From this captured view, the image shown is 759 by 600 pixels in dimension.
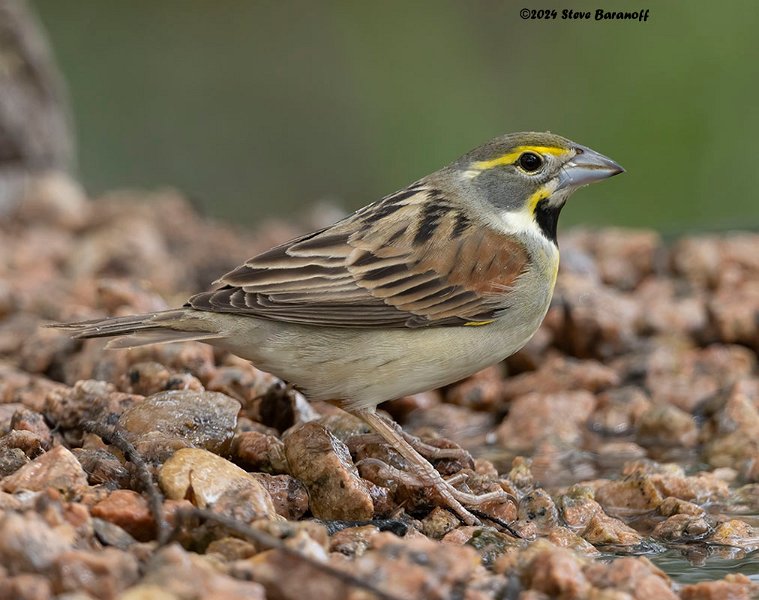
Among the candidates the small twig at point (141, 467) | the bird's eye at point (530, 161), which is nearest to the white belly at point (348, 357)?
the small twig at point (141, 467)

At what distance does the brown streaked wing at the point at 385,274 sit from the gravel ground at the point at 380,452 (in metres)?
0.47

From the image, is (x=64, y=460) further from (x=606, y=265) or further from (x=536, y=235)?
(x=606, y=265)

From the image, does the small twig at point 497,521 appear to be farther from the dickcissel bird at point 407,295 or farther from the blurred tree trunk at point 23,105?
the blurred tree trunk at point 23,105

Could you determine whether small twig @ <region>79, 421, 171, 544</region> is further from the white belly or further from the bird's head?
the bird's head

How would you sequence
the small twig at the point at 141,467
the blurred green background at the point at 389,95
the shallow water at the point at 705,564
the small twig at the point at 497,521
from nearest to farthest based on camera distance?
the small twig at the point at 141,467 < the shallow water at the point at 705,564 < the small twig at the point at 497,521 < the blurred green background at the point at 389,95

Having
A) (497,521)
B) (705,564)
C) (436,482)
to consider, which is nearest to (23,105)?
(436,482)

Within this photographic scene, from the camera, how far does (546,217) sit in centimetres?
533

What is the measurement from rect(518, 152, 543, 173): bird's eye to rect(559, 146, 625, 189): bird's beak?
0.11 m

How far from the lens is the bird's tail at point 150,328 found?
4520mm

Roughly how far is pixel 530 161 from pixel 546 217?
0.86ft

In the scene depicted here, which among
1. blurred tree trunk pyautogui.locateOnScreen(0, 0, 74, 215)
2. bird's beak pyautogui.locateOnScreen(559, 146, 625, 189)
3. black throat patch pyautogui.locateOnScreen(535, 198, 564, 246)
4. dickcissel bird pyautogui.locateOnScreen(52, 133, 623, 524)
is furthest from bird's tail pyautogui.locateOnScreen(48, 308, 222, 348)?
blurred tree trunk pyautogui.locateOnScreen(0, 0, 74, 215)

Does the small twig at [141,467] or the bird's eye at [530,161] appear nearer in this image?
the small twig at [141,467]

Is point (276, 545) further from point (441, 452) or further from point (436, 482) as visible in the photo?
point (441, 452)

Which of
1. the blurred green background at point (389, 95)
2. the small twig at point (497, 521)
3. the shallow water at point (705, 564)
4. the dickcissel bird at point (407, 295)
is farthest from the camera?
the blurred green background at point (389, 95)
